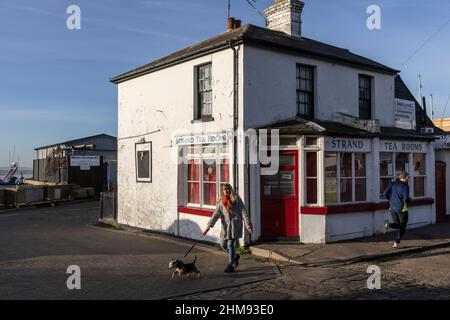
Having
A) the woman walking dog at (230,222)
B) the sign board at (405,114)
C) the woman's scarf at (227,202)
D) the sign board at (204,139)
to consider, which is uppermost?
the sign board at (405,114)

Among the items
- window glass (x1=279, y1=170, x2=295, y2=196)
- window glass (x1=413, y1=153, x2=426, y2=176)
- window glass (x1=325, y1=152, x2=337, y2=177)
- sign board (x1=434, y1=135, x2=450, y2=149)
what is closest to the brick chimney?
window glass (x1=325, y1=152, x2=337, y2=177)

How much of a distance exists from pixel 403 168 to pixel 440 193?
2.62 m

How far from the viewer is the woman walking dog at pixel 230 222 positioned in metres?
9.28

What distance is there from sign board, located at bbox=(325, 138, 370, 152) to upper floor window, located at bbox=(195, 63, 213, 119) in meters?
3.35

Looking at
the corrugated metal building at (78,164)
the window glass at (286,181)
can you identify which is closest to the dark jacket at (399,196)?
the window glass at (286,181)

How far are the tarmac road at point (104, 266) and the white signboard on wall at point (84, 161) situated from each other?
14.9 meters

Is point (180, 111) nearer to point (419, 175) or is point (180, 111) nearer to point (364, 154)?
point (364, 154)

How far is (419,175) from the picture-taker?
15570mm

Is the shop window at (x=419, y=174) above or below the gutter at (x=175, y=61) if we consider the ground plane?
below

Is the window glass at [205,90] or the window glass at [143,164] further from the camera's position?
the window glass at [143,164]

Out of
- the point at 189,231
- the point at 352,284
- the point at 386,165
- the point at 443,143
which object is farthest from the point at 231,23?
the point at 352,284

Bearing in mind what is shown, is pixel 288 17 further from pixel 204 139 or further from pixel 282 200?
pixel 282 200

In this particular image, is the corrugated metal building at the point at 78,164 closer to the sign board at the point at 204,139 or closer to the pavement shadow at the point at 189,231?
the pavement shadow at the point at 189,231

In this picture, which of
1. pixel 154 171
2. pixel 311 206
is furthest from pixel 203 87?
pixel 311 206
